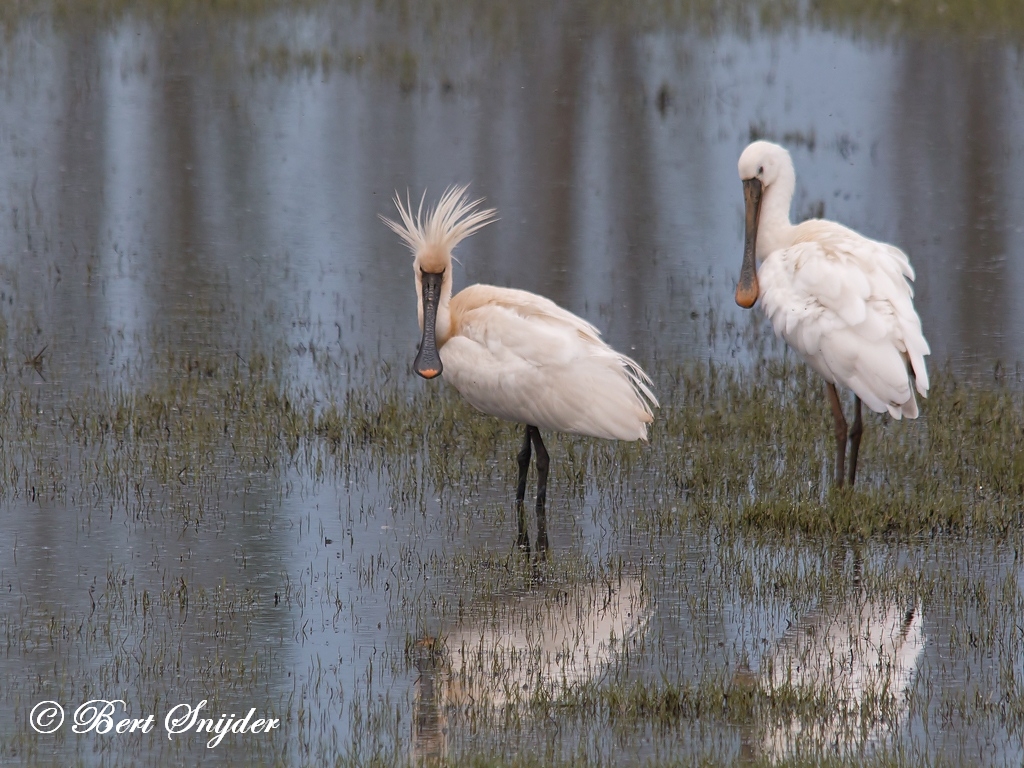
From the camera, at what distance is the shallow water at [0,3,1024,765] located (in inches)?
267

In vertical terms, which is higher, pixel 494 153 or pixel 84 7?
pixel 84 7

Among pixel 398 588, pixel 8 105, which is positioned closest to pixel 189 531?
pixel 398 588

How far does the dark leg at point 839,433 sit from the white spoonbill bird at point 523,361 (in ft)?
3.45

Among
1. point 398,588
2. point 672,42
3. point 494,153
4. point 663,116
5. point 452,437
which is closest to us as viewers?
point 398,588

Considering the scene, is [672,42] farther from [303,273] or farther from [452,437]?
[452,437]

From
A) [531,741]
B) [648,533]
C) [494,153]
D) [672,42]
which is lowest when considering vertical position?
[531,741]

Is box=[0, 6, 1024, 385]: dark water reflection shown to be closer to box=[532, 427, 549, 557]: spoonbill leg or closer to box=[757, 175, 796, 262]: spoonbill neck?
box=[757, 175, 796, 262]: spoonbill neck

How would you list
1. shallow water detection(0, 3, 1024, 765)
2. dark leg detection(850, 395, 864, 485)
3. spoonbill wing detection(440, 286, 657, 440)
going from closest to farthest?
1. shallow water detection(0, 3, 1024, 765)
2. spoonbill wing detection(440, 286, 657, 440)
3. dark leg detection(850, 395, 864, 485)

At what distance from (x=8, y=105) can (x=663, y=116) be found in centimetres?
823

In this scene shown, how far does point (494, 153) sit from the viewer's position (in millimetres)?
20391
